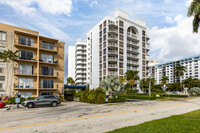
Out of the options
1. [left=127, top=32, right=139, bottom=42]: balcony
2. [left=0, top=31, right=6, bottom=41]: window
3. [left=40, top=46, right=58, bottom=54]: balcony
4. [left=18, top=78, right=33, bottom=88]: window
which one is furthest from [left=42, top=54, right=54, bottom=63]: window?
[left=127, top=32, right=139, bottom=42]: balcony

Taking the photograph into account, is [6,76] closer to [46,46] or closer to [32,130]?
[46,46]

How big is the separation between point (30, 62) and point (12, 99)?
793 cm

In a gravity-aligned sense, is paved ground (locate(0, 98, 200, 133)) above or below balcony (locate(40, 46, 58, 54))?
below

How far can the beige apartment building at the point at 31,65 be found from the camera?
83.9 ft

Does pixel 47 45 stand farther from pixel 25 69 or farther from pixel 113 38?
pixel 113 38

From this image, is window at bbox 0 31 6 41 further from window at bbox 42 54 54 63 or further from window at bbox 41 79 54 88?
window at bbox 41 79 54 88

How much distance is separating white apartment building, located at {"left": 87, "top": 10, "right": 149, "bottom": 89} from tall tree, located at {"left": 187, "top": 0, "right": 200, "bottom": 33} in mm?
37066

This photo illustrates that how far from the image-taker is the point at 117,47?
5616cm

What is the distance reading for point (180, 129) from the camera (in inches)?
281

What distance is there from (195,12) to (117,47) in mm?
39506

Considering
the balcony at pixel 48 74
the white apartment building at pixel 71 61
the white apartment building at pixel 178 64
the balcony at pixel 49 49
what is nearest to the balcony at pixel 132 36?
the balcony at pixel 49 49

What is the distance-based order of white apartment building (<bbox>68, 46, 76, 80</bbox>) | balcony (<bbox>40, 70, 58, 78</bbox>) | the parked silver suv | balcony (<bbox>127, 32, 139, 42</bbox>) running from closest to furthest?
the parked silver suv
balcony (<bbox>40, 70, 58, 78</bbox>)
balcony (<bbox>127, 32, 139, 42</bbox>)
white apartment building (<bbox>68, 46, 76, 80</bbox>)

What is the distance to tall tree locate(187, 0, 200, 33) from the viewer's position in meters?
16.6

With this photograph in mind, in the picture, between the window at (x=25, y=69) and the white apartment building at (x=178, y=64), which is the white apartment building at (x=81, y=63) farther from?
the white apartment building at (x=178, y=64)
